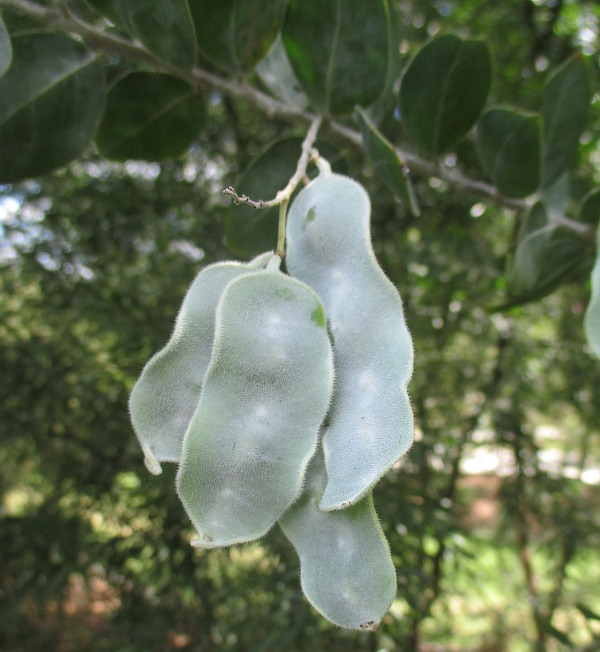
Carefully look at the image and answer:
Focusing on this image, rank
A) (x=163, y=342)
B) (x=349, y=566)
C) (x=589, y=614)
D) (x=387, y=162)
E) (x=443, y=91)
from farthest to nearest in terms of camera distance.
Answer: (x=163, y=342) < (x=589, y=614) < (x=443, y=91) < (x=387, y=162) < (x=349, y=566)

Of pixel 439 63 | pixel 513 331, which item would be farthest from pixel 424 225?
pixel 439 63

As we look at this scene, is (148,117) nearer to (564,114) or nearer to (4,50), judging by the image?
(4,50)

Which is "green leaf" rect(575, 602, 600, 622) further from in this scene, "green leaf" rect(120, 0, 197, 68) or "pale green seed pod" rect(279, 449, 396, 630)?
"green leaf" rect(120, 0, 197, 68)

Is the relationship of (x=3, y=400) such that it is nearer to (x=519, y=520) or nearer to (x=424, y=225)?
(x=424, y=225)

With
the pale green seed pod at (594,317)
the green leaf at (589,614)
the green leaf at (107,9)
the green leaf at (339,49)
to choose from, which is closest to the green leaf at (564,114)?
the green leaf at (339,49)

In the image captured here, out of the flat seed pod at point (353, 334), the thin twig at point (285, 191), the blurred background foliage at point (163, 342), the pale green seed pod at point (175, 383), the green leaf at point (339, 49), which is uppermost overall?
the green leaf at point (339, 49)

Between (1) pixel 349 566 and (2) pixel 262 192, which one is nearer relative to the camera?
(1) pixel 349 566

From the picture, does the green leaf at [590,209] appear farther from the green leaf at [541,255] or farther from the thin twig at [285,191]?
the thin twig at [285,191]

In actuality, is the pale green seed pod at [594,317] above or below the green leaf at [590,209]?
above

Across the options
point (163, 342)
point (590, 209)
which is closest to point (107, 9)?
point (590, 209)
